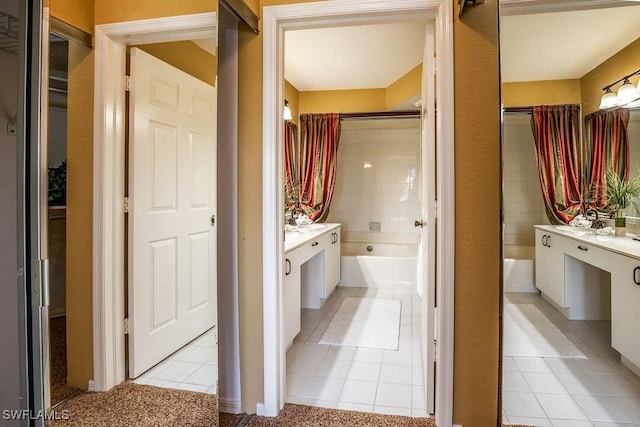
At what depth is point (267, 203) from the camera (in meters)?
1.81

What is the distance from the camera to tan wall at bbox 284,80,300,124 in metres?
4.29

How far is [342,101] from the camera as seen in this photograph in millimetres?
4605

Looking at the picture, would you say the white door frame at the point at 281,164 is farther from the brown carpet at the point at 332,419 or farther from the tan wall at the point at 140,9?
the tan wall at the point at 140,9

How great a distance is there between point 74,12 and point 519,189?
1.69 m

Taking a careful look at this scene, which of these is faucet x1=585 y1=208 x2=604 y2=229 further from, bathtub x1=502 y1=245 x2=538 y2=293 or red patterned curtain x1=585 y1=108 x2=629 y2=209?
bathtub x1=502 y1=245 x2=538 y2=293

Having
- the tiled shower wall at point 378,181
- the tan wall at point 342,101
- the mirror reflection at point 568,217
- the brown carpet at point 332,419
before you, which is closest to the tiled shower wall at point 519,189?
the mirror reflection at point 568,217

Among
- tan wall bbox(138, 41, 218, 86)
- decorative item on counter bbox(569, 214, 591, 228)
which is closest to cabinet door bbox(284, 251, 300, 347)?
tan wall bbox(138, 41, 218, 86)

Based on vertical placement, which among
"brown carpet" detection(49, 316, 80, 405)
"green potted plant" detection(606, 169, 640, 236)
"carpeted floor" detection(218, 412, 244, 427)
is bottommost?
"carpeted floor" detection(218, 412, 244, 427)

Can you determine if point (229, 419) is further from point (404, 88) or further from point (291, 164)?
point (404, 88)

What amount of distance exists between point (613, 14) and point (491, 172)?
74 cm

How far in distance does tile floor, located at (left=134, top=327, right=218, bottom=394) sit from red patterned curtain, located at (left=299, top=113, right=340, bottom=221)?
3.12m

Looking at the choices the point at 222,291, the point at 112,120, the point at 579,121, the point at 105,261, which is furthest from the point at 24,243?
the point at 579,121

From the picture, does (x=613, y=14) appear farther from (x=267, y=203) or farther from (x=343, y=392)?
(x=343, y=392)

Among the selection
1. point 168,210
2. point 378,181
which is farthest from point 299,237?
point 378,181
